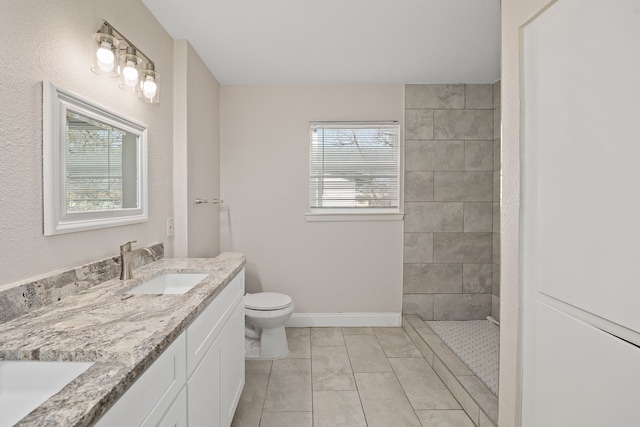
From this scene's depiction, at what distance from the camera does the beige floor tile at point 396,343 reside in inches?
102

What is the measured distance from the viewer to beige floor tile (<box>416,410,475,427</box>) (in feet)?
5.86

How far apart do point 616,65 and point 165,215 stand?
2281mm

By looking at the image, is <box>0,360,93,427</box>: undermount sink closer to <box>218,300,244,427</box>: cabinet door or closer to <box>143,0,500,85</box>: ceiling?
<box>218,300,244,427</box>: cabinet door

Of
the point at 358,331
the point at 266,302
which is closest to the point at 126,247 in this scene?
the point at 266,302

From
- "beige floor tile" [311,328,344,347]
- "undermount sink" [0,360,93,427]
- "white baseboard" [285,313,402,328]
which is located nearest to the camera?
"undermount sink" [0,360,93,427]

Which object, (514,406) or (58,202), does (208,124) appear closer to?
(58,202)

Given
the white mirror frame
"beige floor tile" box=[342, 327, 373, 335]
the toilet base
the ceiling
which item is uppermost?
the ceiling

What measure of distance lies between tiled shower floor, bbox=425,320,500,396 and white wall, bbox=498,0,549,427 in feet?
2.46

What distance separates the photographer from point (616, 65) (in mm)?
809

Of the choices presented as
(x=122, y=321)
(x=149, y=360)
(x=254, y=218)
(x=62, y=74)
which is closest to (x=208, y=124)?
(x=254, y=218)

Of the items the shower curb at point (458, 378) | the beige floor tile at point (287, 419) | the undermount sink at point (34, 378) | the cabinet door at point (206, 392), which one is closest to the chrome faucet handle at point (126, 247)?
the cabinet door at point (206, 392)

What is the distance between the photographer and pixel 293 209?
3.06m

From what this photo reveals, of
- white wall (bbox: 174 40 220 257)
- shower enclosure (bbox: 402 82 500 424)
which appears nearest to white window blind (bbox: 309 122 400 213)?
shower enclosure (bbox: 402 82 500 424)

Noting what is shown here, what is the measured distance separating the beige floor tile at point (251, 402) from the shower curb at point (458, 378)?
1.26m
